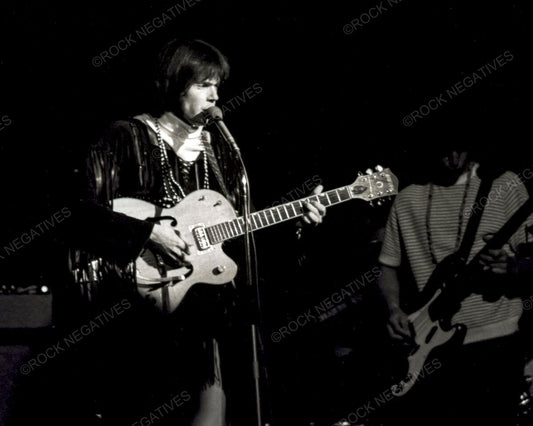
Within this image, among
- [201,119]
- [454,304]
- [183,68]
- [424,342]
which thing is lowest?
[424,342]

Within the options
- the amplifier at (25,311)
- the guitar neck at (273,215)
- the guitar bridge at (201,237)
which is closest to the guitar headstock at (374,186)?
the guitar neck at (273,215)

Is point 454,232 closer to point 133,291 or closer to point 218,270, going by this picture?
point 218,270

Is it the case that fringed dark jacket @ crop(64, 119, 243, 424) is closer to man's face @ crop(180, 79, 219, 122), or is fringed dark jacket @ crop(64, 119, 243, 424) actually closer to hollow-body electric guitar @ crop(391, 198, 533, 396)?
man's face @ crop(180, 79, 219, 122)

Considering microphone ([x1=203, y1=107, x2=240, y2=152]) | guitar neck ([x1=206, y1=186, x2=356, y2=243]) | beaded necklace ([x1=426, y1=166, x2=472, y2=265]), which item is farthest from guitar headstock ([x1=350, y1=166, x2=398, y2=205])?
microphone ([x1=203, y1=107, x2=240, y2=152])

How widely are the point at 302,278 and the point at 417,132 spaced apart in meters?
1.10

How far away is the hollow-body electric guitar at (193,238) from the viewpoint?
2365 millimetres

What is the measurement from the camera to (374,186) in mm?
2840

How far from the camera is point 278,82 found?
3586 millimetres

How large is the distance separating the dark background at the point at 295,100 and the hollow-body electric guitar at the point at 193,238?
57 cm

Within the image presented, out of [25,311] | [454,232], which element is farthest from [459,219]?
[25,311]

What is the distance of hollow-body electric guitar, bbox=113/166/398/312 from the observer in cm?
237

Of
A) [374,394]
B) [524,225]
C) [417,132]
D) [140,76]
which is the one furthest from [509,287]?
[140,76]

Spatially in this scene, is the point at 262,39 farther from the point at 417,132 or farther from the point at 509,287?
the point at 509,287

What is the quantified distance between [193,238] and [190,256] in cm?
9
